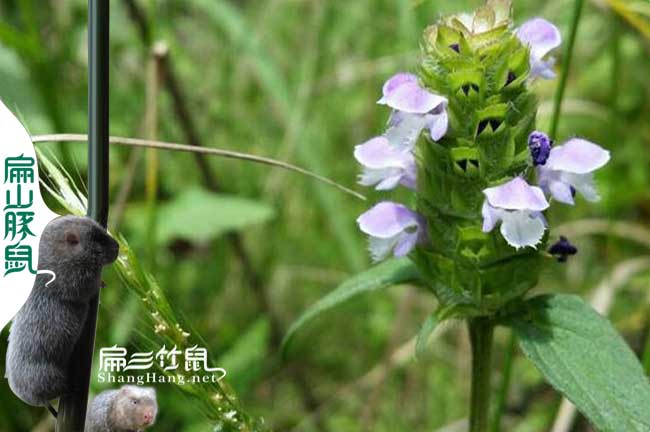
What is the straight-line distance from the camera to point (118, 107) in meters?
1.63

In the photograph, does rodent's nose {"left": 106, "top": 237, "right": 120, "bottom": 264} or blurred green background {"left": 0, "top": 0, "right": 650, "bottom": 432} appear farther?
blurred green background {"left": 0, "top": 0, "right": 650, "bottom": 432}

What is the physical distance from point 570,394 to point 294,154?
1.07m

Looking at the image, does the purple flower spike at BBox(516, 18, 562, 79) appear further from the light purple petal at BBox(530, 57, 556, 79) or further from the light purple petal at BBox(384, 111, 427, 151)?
the light purple petal at BBox(384, 111, 427, 151)

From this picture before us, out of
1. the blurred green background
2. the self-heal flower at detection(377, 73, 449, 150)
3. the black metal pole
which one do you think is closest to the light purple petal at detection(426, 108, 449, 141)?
the self-heal flower at detection(377, 73, 449, 150)

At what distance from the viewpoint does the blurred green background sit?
4.52 ft

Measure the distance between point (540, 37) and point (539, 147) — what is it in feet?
0.36

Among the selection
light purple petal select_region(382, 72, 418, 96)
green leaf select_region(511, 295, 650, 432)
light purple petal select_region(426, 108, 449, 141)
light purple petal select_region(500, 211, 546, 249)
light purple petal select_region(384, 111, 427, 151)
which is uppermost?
light purple petal select_region(382, 72, 418, 96)

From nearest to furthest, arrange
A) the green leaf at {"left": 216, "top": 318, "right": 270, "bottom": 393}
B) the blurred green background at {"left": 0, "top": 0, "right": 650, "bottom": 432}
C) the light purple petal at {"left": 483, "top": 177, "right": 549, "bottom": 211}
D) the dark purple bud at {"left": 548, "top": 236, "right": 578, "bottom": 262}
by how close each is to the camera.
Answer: the light purple petal at {"left": 483, "top": 177, "right": 549, "bottom": 211} → the dark purple bud at {"left": 548, "top": 236, "right": 578, "bottom": 262} → the green leaf at {"left": 216, "top": 318, "right": 270, "bottom": 393} → the blurred green background at {"left": 0, "top": 0, "right": 650, "bottom": 432}

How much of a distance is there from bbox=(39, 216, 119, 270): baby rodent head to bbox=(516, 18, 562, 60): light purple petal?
1.34ft

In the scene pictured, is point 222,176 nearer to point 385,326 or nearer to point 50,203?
point 385,326

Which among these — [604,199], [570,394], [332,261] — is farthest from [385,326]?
[570,394]

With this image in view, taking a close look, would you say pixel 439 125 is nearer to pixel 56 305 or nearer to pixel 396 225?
pixel 396 225

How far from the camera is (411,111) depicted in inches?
29.2

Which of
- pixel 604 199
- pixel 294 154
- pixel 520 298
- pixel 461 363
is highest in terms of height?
pixel 294 154
